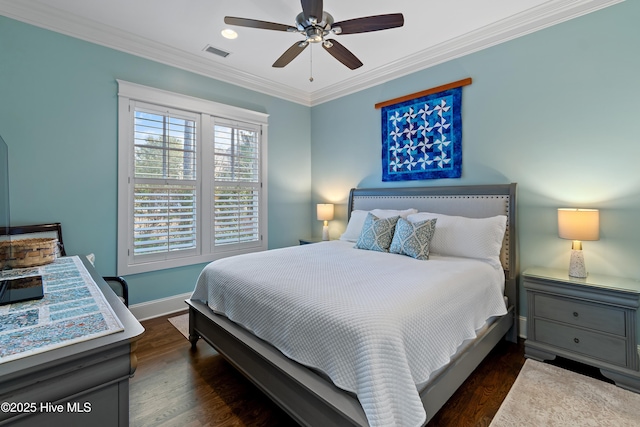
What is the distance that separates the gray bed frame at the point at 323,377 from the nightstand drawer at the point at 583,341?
0.93 ft

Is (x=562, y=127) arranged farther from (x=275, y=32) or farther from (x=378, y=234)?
(x=275, y=32)

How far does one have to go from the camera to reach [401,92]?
12.1ft

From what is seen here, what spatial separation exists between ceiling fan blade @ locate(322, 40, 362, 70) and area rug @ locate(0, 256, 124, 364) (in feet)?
7.61

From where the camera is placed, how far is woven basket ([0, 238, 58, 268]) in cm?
168

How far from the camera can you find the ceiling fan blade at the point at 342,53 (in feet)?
7.94

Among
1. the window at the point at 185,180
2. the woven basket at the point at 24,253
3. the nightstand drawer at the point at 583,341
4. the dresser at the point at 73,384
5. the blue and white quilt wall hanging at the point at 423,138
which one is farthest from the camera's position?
the blue and white quilt wall hanging at the point at 423,138

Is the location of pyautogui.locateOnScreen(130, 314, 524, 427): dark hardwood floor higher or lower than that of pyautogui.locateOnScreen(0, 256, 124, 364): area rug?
lower

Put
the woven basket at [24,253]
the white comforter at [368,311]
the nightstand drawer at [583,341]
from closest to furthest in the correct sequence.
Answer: the white comforter at [368,311] < the woven basket at [24,253] < the nightstand drawer at [583,341]

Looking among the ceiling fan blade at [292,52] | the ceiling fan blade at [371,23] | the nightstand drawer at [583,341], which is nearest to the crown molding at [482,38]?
the ceiling fan blade at [371,23]

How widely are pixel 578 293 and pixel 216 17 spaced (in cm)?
381

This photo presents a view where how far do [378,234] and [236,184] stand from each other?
2113mm

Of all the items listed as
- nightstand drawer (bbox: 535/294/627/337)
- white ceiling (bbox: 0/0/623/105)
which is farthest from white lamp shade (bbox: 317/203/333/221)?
nightstand drawer (bbox: 535/294/627/337)

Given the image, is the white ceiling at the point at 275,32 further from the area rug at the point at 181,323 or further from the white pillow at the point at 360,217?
the area rug at the point at 181,323

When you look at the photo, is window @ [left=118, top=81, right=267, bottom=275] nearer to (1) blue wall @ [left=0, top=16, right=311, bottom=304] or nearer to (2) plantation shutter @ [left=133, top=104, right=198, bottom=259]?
(2) plantation shutter @ [left=133, top=104, right=198, bottom=259]
